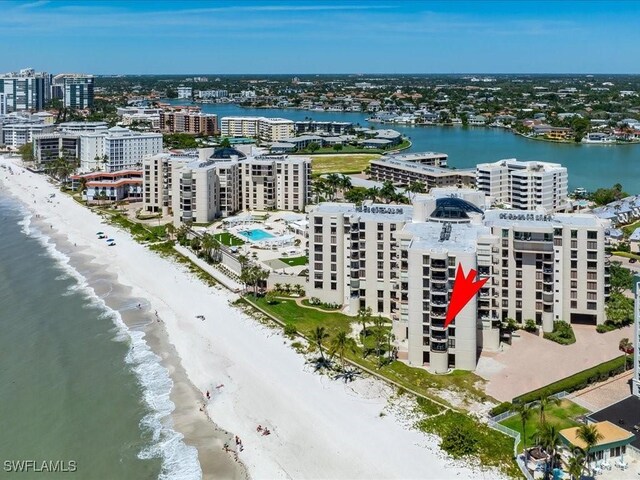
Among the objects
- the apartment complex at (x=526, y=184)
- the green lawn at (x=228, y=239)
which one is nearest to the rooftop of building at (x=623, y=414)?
the green lawn at (x=228, y=239)

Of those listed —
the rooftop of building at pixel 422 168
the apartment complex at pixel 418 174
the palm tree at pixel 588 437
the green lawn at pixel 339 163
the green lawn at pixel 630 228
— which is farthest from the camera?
the green lawn at pixel 339 163

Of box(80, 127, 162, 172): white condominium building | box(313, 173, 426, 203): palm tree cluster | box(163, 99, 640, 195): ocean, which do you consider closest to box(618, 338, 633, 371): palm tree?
box(313, 173, 426, 203): palm tree cluster

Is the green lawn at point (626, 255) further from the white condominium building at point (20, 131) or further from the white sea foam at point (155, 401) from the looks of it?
the white condominium building at point (20, 131)

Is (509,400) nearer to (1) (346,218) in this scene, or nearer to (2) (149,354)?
(1) (346,218)

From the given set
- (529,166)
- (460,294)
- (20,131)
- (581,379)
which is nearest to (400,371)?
(460,294)

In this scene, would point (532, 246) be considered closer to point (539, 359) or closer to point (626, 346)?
point (539, 359)

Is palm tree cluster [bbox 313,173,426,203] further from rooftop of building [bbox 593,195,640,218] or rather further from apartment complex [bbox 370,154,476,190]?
rooftop of building [bbox 593,195,640,218]

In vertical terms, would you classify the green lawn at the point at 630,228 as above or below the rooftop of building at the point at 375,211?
below
